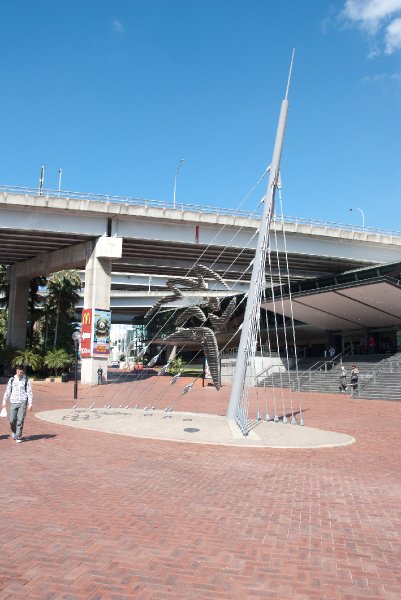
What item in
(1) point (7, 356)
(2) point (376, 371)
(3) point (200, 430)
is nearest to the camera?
(3) point (200, 430)

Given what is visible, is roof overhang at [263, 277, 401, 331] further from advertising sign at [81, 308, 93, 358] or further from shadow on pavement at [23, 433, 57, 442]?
shadow on pavement at [23, 433, 57, 442]

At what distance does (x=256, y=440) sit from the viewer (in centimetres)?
1248

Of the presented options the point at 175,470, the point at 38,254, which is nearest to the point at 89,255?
the point at 38,254

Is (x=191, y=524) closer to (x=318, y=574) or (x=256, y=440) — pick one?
(x=318, y=574)

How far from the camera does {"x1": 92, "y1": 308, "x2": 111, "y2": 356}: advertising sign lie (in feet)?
122

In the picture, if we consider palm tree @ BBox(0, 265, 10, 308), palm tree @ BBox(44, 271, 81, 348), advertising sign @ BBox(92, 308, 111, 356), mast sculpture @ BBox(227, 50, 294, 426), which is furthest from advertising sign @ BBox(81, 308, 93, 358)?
mast sculpture @ BBox(227, 50, 294, 426)

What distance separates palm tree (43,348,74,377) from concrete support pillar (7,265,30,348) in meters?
4.66

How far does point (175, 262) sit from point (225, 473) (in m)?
36.8

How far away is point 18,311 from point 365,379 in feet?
101

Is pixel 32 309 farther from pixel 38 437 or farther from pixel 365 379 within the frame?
pixel 38 437

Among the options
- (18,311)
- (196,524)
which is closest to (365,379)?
(196,524)

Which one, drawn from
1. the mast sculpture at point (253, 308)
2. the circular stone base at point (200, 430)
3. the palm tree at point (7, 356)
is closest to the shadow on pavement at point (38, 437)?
the circular stone base at point (200, 430)

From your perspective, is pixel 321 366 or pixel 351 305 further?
pixel 351 305

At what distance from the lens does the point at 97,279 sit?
37594 mm
